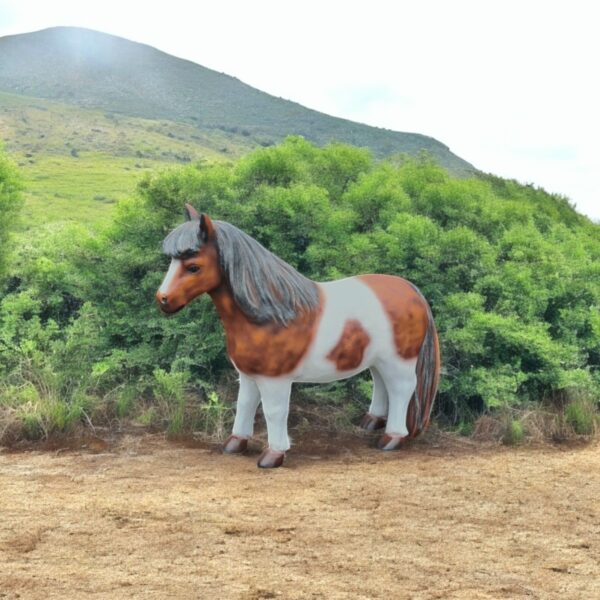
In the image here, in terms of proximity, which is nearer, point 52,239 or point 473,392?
point 473,392

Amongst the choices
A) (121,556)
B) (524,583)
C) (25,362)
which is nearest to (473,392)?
(524,583)

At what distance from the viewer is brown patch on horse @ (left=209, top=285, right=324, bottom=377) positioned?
14.4ft

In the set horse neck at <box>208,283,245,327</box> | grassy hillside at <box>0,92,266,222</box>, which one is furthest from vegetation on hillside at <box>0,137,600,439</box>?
grassy hillside at <box>0,92,266,222</box>

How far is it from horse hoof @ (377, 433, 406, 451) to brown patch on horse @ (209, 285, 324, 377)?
104cm

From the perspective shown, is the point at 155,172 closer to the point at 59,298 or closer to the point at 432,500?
the point at 59,298

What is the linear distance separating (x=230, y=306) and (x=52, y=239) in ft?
13.1

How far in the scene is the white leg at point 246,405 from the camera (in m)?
4.71

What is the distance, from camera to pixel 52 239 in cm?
754

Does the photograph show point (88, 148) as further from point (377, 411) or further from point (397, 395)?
point (397, 395)

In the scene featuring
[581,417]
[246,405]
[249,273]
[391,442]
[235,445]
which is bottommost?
[235,445]

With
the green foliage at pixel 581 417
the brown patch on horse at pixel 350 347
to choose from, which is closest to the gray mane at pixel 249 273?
the brown patch on horse at pixel 350 347

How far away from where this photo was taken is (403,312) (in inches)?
190

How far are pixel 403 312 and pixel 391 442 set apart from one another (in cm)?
99

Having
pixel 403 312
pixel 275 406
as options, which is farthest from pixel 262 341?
pixel 403 312
